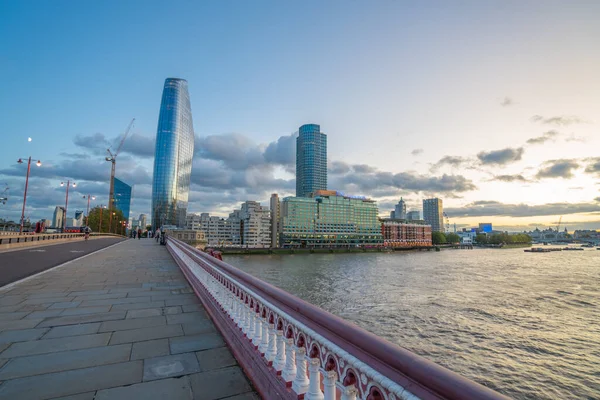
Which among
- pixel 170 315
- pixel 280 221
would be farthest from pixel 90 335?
pixel 280 221

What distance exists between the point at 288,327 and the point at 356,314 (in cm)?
1949

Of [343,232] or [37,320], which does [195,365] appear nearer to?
[37,320]

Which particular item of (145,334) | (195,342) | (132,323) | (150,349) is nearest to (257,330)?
(195,342)

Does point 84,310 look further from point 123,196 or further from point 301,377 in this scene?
point 123,196

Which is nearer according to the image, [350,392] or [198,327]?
[350,392]

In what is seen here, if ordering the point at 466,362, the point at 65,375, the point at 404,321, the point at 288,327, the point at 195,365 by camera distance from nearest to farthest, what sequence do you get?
the point at 288,327, the point at 65,375, the point at 195,365, the point at 466,362, the point at 404,321

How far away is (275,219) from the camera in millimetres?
148500

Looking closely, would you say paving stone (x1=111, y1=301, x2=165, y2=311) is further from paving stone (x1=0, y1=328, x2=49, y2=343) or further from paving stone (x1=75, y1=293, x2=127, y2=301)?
paving stone (x1=0, y1=328, x2=49, y2=343)

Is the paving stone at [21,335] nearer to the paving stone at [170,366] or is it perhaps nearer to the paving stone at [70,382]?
the paving stone at [70,382]

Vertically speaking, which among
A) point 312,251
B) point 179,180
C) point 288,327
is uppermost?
point 179,180

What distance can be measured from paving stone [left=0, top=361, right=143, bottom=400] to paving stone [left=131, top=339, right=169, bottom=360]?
0.26 m

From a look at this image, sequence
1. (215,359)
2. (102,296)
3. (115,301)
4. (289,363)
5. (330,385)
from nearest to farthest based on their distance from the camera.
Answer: (330,385) < (289,363) < (215,359) < (115,301) < (102,296)

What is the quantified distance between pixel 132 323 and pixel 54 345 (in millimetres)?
1022

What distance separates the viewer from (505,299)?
83.8ft
